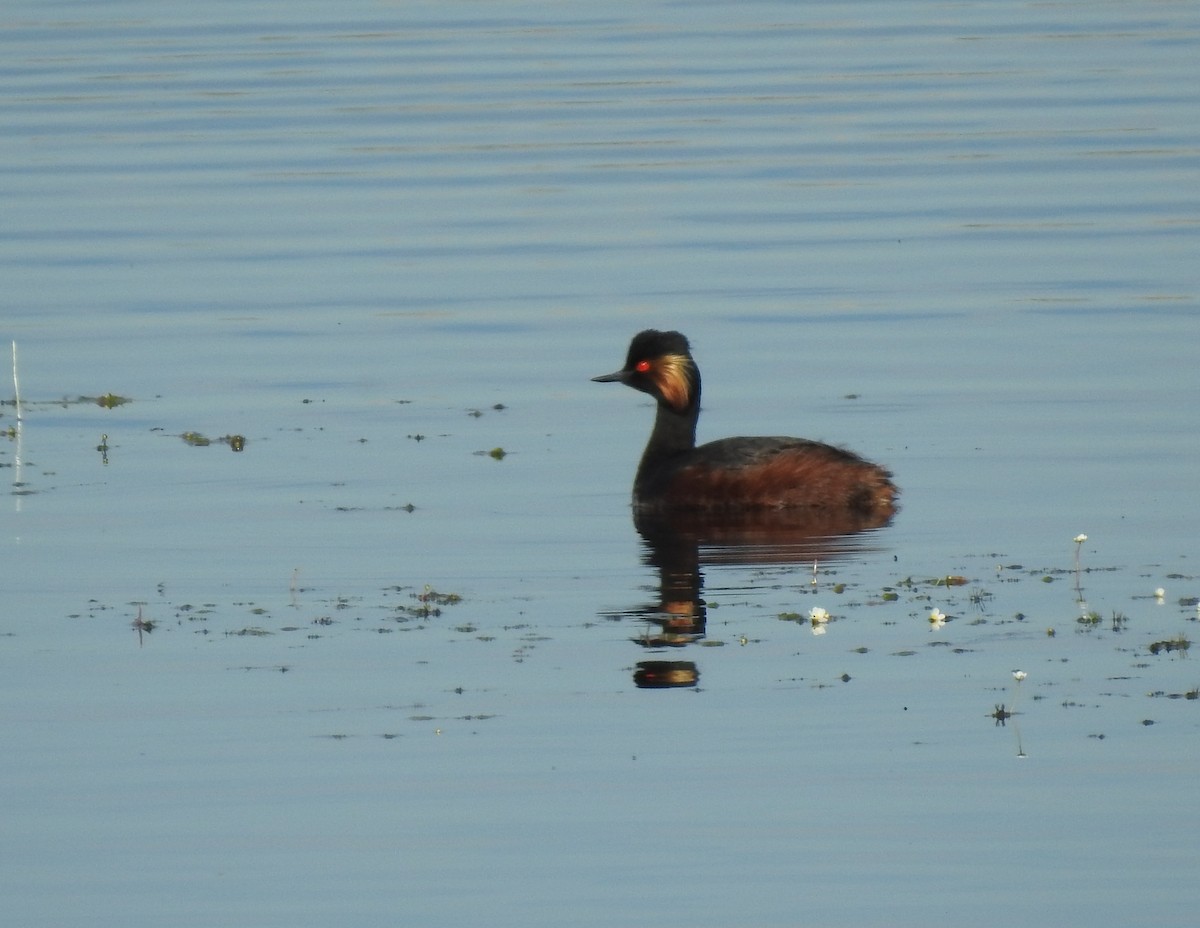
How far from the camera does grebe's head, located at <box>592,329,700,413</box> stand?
1702 cm

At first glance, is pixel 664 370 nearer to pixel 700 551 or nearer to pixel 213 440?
pixel 700 551

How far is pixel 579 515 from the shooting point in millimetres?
15695

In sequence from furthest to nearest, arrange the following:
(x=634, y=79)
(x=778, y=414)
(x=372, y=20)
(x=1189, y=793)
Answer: (x=372, y=20), (x=634, y=79), (x=778, y=414), (x=1189, y=793)

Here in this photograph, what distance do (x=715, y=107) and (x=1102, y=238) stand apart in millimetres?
11780

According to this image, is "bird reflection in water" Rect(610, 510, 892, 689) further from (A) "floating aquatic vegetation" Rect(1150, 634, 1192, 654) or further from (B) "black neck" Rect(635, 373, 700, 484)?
(A) "floating aquatic vegetation" Rect(1150, 634, 1192, 654)

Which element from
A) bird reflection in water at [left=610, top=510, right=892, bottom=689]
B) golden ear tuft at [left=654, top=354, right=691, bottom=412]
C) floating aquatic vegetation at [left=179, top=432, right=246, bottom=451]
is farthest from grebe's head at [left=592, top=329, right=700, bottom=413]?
floating aquatic vegetation at [left=179, top=432, right=246, bottom=451]

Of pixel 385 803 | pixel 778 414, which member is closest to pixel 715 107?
pixel 778 414

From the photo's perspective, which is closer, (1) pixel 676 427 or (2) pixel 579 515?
(2) pixel 579 515

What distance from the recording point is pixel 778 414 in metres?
18.8

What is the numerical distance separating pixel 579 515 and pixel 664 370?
181 cm

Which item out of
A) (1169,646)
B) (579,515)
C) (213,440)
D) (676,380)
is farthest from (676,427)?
(1169,646)

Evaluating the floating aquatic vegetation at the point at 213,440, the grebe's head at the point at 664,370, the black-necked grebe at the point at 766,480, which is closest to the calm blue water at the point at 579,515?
the floating aquatic vegetation at the point at 213,440

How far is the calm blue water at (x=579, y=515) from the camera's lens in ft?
31.4

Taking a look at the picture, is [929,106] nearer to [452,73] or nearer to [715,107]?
[715,107]
